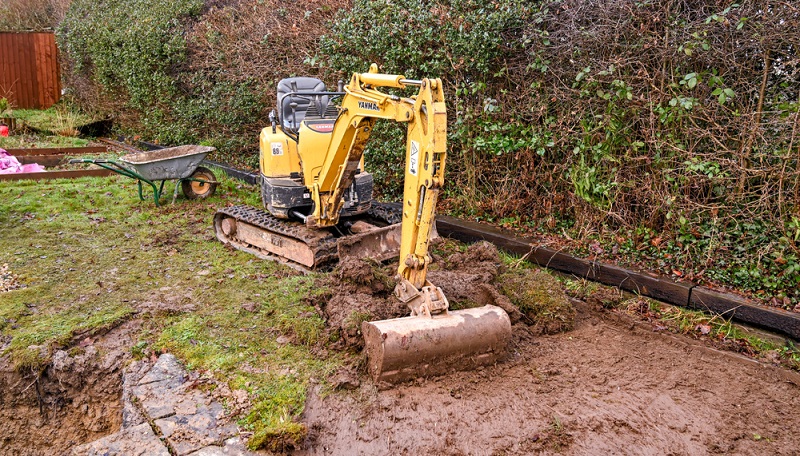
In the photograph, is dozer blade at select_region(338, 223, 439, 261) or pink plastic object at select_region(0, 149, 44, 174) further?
pink plastic object at select_region(0, 149, 44, 174)

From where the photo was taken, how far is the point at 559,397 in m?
4.03

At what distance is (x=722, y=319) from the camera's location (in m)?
5.12

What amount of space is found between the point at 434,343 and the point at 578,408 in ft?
3.29

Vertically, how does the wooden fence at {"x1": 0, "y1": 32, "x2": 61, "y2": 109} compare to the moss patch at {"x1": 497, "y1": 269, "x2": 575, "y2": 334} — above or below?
above

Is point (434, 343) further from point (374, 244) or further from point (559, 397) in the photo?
point (374, 244)

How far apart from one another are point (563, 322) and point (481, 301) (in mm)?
688

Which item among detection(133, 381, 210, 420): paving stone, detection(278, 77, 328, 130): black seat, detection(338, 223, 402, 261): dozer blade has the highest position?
detection(278, 77, 328, 130): black seat

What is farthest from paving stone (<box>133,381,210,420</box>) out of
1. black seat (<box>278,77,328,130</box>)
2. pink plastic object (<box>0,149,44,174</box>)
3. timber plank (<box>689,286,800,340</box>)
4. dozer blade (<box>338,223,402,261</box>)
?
pink plastic object (<box>0,149,44,174</box>)

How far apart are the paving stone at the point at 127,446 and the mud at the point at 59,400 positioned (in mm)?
801

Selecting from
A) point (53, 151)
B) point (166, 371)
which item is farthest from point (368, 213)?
point (53, 151)

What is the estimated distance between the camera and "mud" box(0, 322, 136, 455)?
14.0 ft

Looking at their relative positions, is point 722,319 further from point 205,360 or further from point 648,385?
point 205,360

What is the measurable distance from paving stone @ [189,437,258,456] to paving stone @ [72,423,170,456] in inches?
7.5

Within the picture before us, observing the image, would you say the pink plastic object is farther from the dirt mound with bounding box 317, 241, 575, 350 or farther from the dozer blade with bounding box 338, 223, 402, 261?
the dirt mound with bounding box 317, 241, 575, 350
